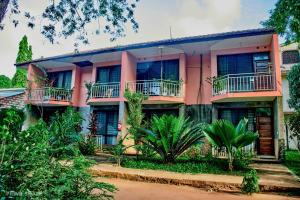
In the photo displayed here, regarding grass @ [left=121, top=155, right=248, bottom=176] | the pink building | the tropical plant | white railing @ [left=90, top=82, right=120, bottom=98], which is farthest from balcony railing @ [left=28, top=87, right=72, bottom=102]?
the tropical plant

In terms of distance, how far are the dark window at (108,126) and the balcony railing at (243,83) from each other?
22.9ft

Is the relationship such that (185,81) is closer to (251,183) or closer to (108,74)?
(108,74)

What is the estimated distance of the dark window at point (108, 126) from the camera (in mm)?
16484

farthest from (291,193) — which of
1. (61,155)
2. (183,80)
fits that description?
(183,80)

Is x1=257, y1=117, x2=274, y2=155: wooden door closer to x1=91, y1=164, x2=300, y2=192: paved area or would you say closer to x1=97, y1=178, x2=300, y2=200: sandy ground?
x1=91, y1=164, x2=300, y2=192: paved area

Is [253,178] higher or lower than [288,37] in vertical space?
lower

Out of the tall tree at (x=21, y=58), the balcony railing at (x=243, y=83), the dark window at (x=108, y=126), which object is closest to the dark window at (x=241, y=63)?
the balcony railing at (x=243, y=83)

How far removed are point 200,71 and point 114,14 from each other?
8841 millimetres

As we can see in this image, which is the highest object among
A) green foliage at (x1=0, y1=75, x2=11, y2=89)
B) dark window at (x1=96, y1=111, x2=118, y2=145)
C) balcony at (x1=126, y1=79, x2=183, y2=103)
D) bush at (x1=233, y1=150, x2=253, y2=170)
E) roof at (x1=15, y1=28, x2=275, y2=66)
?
green foliage at (x1=0, y1=75, x2=11, y2=89)

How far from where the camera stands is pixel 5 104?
1759 cm

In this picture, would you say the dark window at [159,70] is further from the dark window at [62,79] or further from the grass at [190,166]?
the grass at [190,166]

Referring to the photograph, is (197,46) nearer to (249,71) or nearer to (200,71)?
(200,71)

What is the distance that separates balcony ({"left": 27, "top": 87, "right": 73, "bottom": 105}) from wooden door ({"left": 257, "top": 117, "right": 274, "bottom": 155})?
41.6 ft

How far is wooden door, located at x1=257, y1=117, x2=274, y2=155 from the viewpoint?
12961 mm
